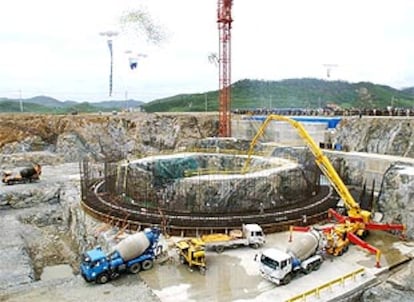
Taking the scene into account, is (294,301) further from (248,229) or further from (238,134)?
(238,134)

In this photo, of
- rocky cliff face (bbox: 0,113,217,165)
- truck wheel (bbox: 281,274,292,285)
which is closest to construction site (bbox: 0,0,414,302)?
truck wheel (bbox: 281,274,292,285)

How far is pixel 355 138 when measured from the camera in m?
35.6

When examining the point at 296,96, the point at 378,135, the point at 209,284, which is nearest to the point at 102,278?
the point at 209,284

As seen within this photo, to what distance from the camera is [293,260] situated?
14.5 metres

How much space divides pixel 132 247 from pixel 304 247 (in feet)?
23.0

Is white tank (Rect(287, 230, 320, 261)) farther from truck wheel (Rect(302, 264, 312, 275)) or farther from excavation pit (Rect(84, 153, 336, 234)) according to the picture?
excavation pit (Rect(84, 153, 336, 234))

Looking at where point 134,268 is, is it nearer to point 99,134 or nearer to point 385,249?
point 385,249

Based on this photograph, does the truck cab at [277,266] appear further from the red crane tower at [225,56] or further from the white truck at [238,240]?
the red crane tower at [225,56]

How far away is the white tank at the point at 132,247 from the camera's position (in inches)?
590

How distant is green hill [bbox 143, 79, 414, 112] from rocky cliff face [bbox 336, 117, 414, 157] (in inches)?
2254

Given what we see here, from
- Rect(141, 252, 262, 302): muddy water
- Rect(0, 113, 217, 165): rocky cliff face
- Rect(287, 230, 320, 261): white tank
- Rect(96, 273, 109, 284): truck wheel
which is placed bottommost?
Rect(141, 252, 262, 302): muddy water

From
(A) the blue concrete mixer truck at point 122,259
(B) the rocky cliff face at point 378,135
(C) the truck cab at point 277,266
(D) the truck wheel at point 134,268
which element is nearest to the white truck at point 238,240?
(A) the blue concrete mixer truck at point 122,259

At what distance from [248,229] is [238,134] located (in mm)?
30442

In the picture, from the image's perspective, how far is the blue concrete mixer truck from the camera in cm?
Result: 1443
